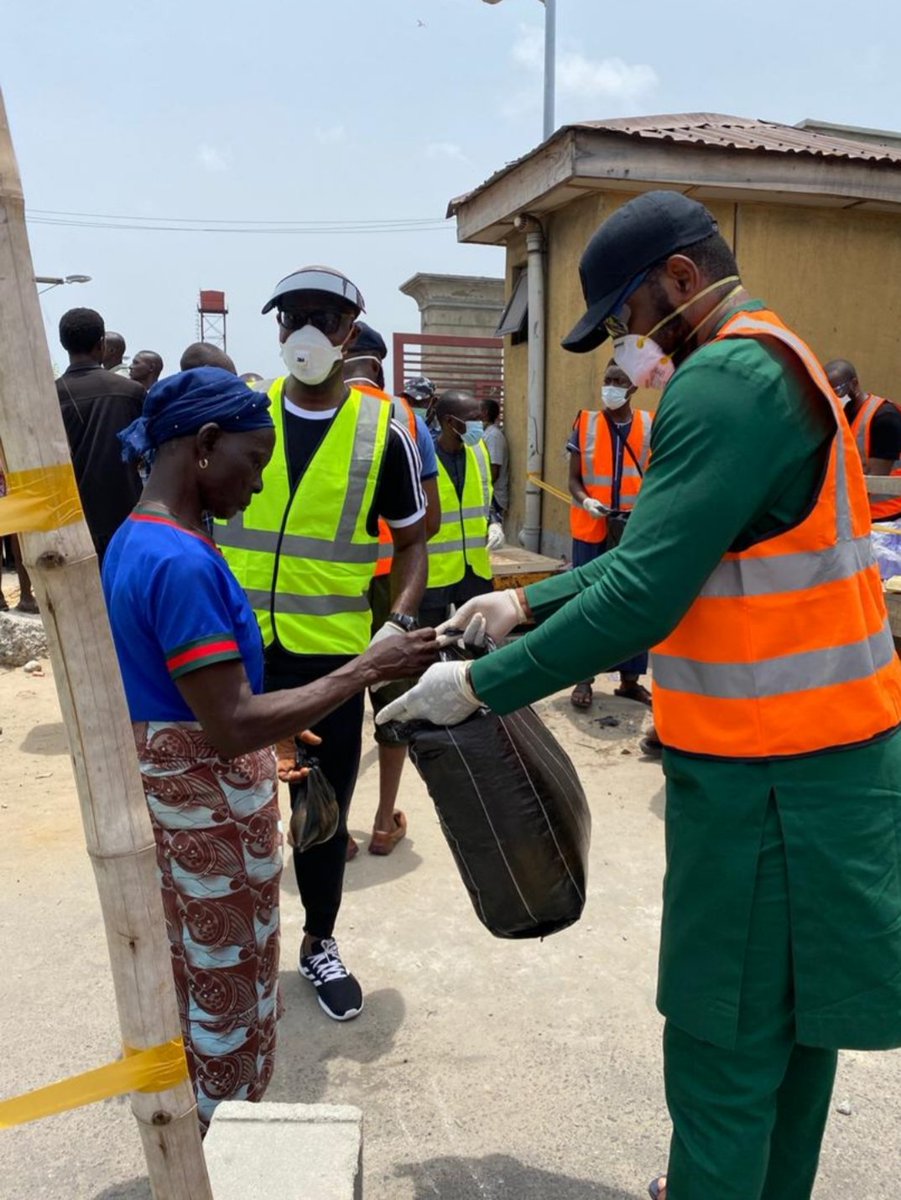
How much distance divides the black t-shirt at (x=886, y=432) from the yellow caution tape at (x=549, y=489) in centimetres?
251

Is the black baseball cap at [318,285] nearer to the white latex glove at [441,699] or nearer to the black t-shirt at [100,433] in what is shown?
the white latex glove at [441,699]

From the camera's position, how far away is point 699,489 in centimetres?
149

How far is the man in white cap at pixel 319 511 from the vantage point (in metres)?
2.74

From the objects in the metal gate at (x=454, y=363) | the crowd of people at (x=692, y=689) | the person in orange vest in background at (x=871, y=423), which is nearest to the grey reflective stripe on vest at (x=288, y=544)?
the crowd of people at (x=692, y=689)

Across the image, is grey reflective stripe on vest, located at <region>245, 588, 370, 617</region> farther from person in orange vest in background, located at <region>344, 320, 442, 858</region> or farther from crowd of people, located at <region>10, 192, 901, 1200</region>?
person in orange vest in background, located at <region>344, 320, 442, 858</region>

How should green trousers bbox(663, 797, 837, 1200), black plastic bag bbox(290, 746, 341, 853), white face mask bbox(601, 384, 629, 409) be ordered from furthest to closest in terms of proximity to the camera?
white face mask bbox(601, 384, 629, 409), black plastic bag bbox(290, 746, 341, 853), green trousers bbox(663, 797, 837, 1200)

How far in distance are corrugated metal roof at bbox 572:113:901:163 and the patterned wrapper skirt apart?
617 cm

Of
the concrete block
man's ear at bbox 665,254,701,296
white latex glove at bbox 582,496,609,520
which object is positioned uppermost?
man's ear at bbox 665,254,701,296

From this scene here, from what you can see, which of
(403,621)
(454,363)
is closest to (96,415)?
(403,621)

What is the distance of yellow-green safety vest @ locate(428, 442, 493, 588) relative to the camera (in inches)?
198

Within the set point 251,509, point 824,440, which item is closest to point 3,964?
point 251,509

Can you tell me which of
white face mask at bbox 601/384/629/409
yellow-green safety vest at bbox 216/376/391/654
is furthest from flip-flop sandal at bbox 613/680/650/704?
yellow-green safety vest at bbox 216/376/391/654

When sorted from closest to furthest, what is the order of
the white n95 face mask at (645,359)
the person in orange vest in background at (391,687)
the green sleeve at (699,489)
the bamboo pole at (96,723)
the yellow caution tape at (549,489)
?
the bamboo pole at (96,723)
the green sleeve at (699,489)
the white n95 face mask at (645,359)
the person in orange vest in background at (391,687)
the yellow caution tape at (549,489)

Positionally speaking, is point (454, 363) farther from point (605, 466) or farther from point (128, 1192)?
point (128, 1192)
